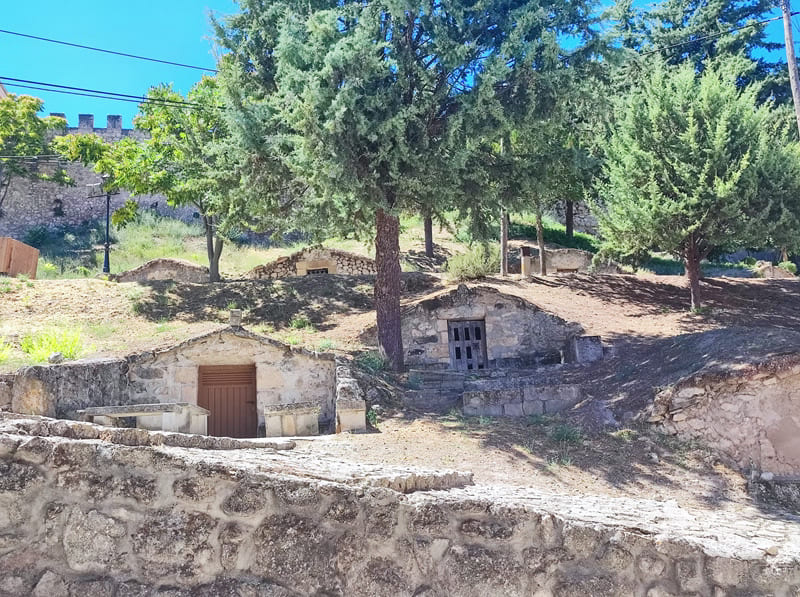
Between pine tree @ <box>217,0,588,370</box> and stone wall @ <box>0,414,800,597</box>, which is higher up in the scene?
pine tree @ <box>217,0,588,370</box>

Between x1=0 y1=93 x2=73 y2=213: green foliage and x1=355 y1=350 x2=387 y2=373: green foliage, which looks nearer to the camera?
x1=355 y1=350 x2=387 y2=373: green foliage

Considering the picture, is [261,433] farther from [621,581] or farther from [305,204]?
[621,581]

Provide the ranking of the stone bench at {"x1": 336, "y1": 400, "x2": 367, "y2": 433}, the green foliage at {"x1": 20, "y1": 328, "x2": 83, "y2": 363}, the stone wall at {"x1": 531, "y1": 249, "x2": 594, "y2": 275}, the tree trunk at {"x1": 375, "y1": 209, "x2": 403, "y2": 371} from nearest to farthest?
the stone bench at {"x1": 336, "y1": 400, "x2": 367, "y2": 433}, the green foliage at {"x1": 20, "y1": 328, "x2": 83, "y2": 363}, the tree trunk at {"x1": 375, "y1": 209, "x2": 403, "y2": 371}, the stone wall at {"x1": 531, "y1": 249, "x2": 594, "y2": 275}

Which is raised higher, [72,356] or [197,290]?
[197,290]

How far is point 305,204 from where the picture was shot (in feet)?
39.7

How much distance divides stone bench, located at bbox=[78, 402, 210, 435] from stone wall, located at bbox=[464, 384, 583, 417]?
13.3ft

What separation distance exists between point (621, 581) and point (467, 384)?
26.5 ft

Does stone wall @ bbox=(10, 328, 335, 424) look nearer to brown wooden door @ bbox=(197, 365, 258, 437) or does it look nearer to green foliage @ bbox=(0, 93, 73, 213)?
brown wooden door @ bbox=(197, 365, 258, 437)

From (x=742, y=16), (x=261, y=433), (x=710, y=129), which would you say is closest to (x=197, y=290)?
(x=261, y=433)

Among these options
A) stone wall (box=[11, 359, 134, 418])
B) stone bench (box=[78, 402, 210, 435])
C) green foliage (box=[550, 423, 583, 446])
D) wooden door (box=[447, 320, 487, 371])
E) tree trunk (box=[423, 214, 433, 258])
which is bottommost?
green foliage (box=[550, 423, 583, 446])

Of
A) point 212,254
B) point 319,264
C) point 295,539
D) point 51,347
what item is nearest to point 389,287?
point 51,347

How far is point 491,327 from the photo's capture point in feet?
47.1

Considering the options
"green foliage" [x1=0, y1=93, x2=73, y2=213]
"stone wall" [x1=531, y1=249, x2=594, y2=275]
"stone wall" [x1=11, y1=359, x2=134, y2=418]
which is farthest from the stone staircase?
"green foliage" [x1=0, y1=93, x2=73, y2=213]

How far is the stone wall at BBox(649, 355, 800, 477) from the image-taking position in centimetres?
805
